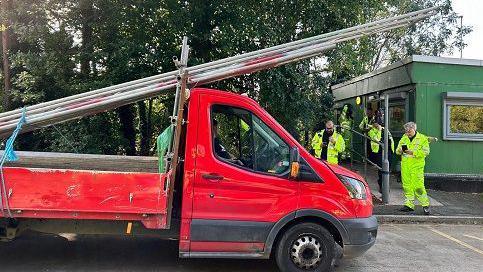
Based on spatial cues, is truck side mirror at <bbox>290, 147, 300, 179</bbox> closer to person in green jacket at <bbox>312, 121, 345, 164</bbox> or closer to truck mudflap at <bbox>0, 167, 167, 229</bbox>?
truck mudflap at <bbox>0, 167, 167, 229</bbox>

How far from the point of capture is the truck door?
4.96m

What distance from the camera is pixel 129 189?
484 cm

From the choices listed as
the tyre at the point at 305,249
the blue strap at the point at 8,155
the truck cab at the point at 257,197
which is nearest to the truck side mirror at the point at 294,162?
the truck cab at the point at 257,197

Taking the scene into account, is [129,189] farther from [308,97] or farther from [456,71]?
[456,71]

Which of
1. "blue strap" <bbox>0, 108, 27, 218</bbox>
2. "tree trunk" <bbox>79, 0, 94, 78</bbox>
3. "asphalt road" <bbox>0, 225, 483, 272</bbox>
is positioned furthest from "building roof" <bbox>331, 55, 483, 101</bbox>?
"blue strap" <bbox>0, 108, 27, 218</bbox>

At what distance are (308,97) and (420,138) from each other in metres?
3.60

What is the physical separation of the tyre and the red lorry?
12mm

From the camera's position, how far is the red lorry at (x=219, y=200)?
4.78 meters

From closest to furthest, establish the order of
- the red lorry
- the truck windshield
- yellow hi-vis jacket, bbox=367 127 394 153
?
the red lorry → the truck windshield → yellow hi-vis jacket, bbox=367 127 394 153

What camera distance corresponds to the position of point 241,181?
500 cm

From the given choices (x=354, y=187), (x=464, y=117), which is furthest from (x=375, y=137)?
(x=354, y=187)

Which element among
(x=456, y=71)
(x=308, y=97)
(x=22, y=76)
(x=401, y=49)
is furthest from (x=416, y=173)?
(x=401, y=49)

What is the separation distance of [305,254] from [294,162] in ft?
3.67

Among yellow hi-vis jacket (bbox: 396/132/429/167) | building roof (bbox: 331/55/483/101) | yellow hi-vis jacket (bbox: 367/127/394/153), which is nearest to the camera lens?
yellow hi-vis jacket (bbox: 396/132/429/167)
